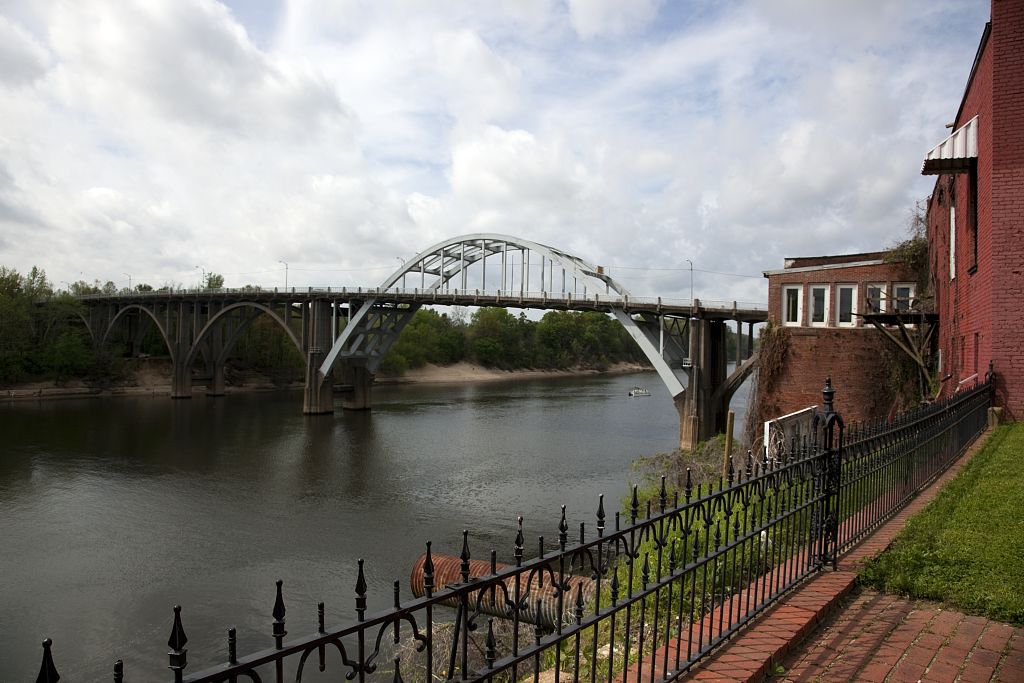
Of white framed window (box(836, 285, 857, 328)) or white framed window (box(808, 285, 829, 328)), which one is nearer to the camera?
white framed window (box(836, 285, 857, 328))

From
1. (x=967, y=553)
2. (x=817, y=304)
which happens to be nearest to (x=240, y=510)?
(x=967, y=553)

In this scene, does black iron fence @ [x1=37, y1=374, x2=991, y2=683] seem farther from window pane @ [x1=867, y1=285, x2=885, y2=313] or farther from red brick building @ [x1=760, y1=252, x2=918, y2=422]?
window pane @ [x1=867, y1=285, x2=885, y2=313]

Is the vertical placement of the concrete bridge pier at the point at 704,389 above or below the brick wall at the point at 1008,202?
below

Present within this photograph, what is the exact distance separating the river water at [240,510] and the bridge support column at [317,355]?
4.39 meters

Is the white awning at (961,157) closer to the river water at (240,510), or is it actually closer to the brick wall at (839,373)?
the brick wall at (839,373)

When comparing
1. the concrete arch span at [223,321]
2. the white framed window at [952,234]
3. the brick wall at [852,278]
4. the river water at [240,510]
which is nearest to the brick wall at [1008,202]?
the white framed window at [952,234]

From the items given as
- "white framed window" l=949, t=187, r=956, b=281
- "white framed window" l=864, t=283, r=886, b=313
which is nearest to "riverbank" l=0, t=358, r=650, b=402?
"white framed window" l=864, t=283, r=886, b=313

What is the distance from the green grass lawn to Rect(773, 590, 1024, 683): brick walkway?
0.21m

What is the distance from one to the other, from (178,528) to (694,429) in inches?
908

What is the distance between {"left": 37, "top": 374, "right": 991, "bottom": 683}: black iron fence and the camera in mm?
2816

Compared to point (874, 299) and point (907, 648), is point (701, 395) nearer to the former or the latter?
point (874, 299)

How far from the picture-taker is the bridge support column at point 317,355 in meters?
49.8

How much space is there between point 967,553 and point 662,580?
380cm

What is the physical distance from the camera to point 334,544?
17.4 m
